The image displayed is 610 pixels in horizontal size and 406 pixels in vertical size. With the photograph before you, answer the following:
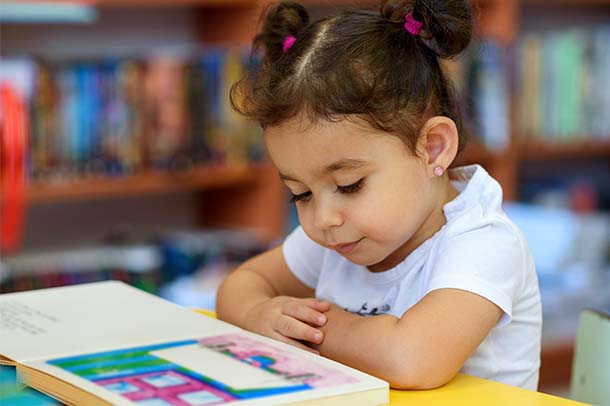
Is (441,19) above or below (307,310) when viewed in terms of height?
above

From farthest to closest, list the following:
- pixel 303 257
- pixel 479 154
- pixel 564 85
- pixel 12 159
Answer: pixel 564 85
pixel 479 154
pixel 12 159
pixel 303 257

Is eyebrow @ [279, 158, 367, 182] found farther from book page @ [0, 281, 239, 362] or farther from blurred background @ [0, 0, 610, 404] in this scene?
blurred background @ [0, 0, 610, 404]

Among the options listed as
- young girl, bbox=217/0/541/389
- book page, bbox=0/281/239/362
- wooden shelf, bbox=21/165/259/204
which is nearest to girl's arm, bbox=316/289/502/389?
young girl, bbox=217/0/541/389

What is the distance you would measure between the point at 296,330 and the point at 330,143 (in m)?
0.18

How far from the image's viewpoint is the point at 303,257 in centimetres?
128

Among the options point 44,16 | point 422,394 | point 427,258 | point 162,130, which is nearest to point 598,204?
point 162,130

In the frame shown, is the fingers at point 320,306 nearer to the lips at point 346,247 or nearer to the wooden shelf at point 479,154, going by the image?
the lips at point 346,247

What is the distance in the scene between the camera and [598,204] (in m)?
3.33

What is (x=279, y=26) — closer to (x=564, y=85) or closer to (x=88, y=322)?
(x=88, y=322)

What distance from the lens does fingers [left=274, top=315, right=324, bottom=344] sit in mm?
981

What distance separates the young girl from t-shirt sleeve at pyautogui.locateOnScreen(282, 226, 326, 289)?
0.14 m

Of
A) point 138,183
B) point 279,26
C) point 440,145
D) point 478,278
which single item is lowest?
point 138,183

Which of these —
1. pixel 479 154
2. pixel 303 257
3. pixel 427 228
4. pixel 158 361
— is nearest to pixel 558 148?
pixel 479 154

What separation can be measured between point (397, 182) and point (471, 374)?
0.20 metres
